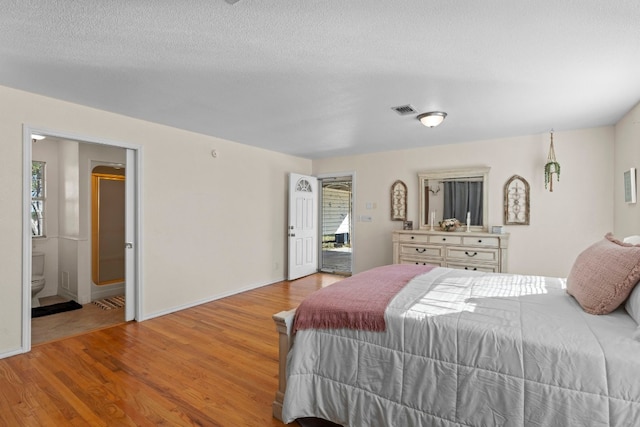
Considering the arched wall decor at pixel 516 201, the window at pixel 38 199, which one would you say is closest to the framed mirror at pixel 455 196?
the arched wall decor at pixel 516 201

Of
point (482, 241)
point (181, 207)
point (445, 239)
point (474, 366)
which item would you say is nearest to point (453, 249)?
point (445, 239)

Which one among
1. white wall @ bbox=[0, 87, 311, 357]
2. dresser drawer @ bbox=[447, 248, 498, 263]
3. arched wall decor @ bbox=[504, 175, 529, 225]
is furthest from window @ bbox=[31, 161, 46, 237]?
arched wall decor @ bbox=[504, 175, 529, 225]

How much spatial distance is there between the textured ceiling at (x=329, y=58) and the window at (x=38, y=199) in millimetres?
2410

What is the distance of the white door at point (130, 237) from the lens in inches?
147

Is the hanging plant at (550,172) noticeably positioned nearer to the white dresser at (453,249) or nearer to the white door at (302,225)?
the white dresser at (453,249)

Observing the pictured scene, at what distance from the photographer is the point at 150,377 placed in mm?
2479

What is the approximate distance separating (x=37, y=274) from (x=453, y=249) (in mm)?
5970

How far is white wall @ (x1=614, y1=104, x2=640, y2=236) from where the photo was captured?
320 centimetres

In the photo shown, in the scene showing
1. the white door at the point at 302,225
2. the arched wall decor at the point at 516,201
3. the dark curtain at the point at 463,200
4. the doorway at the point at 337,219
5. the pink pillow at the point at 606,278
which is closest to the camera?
the pink pillow at the point at 606,278

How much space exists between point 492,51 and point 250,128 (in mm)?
2859

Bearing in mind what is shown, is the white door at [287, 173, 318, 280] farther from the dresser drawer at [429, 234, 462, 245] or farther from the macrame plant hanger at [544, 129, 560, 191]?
the macrame plant hanger at [544, 129, 560, 191]

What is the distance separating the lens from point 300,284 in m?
5.57

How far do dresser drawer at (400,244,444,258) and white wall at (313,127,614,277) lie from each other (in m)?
0.60

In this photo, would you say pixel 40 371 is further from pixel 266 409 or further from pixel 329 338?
pixel 329 338
